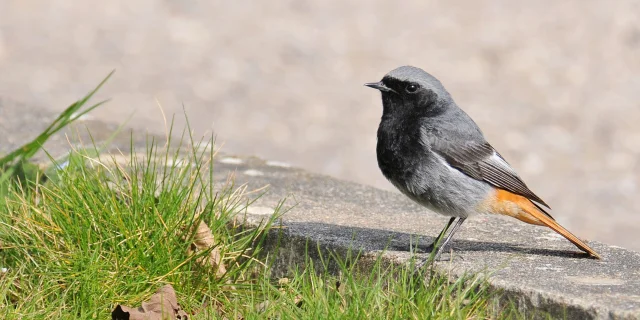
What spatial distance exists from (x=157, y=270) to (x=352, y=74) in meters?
6.84

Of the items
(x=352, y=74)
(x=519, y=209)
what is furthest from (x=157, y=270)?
(x=352, y=74)

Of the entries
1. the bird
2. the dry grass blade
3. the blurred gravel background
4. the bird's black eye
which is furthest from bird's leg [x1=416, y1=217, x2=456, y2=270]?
the blurred gravel background

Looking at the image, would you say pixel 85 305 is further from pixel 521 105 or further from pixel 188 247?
pixel 521 105

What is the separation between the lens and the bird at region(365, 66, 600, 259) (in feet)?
14.6

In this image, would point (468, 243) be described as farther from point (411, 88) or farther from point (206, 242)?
point (206, 242)

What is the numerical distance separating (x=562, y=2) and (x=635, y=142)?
126 inches

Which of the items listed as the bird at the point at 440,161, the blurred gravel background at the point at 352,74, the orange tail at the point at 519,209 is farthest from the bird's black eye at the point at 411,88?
the blurred gravel background at the point at 352,74

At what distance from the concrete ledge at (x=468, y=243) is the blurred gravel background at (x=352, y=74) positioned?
10.0 ft

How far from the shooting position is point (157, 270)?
401 cm

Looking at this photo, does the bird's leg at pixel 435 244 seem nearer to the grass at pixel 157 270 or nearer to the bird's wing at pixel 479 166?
the grass at pixel 157 270

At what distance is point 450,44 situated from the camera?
11133 millimetres

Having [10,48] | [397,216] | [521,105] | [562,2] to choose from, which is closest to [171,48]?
[10,48]

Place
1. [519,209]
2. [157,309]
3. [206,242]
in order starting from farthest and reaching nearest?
[519,209] → [206,242] → [157,309]

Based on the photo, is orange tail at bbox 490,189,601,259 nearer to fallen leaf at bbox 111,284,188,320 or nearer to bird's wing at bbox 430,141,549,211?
bird's wing at bbox 430,141,549,211
